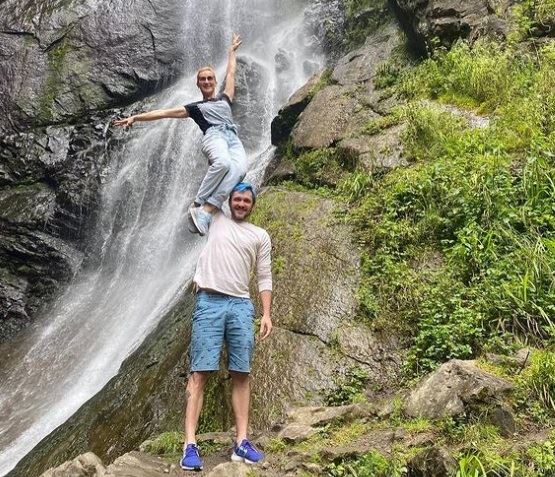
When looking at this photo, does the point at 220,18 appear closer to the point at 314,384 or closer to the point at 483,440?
the point at 314,384

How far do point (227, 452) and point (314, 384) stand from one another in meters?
1.38

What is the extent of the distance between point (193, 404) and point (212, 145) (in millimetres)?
2081

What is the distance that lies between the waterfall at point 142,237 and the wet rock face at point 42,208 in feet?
1.93

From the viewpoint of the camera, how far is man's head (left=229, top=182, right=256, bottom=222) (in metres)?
4.25

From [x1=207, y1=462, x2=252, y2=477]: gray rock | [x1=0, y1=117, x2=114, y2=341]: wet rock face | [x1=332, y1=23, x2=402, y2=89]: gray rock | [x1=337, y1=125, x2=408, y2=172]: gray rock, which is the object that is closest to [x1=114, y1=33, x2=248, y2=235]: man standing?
[x1=207, y1=462, x2=252, y2=477]: gray rock

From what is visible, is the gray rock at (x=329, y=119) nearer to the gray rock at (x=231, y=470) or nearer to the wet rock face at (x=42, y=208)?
the gray rock at (x=231, y=470)

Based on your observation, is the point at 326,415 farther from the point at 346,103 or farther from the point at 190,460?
the point at 346,103

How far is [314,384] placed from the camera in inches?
216

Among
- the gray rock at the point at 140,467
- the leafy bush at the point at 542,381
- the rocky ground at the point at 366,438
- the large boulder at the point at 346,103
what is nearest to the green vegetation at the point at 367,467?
the rocky ground at the point at 366,438

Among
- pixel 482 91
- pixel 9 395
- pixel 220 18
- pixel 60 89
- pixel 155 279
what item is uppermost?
pixel 220 18

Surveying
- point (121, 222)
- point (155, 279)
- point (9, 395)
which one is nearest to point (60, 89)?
point (121, 222)

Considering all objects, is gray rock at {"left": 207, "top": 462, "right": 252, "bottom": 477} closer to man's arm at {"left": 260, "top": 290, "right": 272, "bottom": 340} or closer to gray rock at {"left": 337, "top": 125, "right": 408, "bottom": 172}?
man's arm at {"left": 260, "top": 290, "right": 272, "bottom": 340}

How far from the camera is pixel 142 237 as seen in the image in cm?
1326

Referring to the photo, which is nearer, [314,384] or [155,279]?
[314,384]
